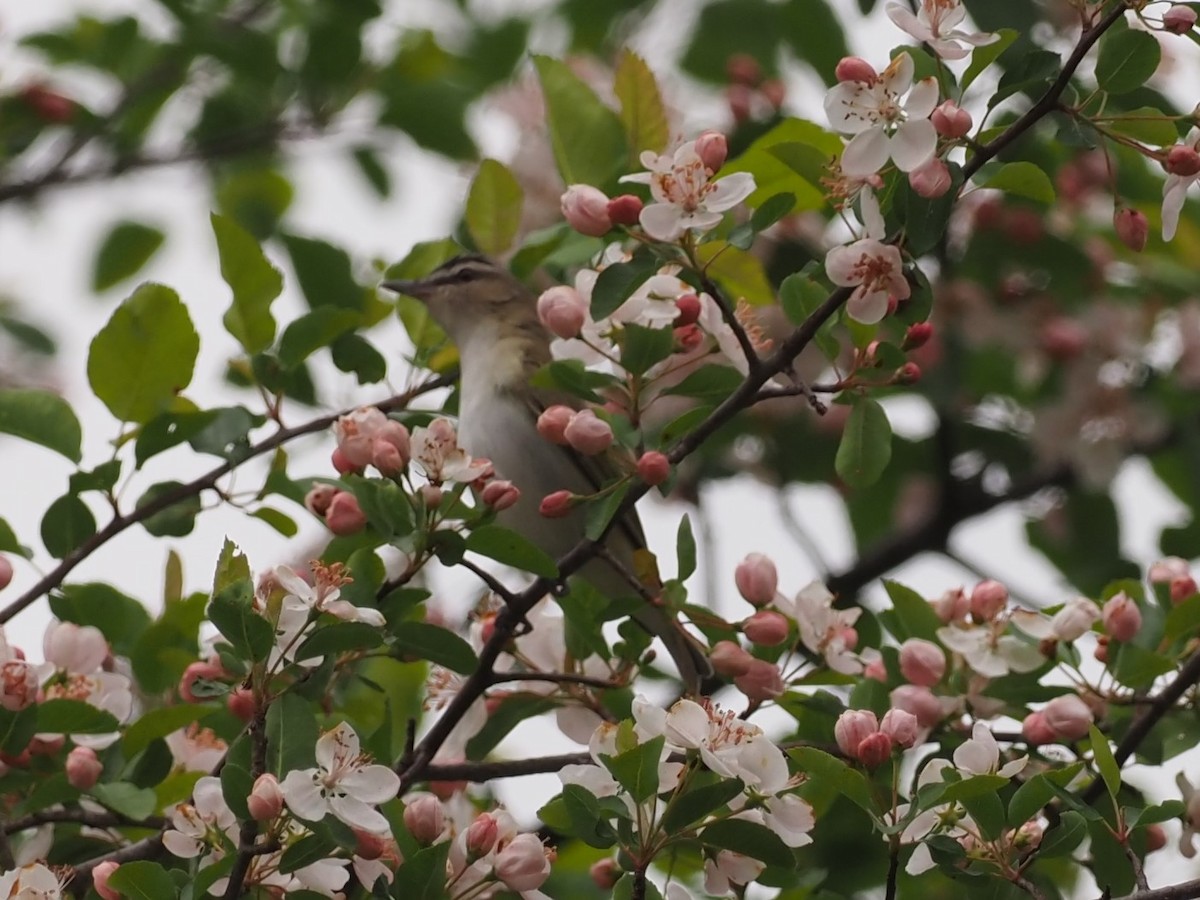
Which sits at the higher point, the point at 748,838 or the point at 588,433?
the point at 588,433

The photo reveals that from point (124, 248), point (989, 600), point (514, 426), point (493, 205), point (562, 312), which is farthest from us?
point (124, 248)

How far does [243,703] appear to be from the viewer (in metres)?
2.71

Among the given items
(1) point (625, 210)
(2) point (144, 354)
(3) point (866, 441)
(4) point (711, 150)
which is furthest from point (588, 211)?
(2) point (144, 354)

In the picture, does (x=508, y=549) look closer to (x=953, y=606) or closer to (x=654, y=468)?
(x=654, y=468)

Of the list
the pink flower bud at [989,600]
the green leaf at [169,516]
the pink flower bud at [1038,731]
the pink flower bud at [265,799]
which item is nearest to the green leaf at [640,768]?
the pink flower bud at [265,799]

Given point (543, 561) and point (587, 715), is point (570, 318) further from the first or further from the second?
point (587, 715)

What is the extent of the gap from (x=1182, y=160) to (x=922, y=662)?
1.09 meters

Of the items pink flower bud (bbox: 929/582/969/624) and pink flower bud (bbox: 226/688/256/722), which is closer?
pink flower bud (bbox: 226/688/256/722)

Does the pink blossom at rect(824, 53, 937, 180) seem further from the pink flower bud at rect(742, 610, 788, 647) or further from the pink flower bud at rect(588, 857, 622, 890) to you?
the pink flower bud at rect(588, 857, 622, 890)

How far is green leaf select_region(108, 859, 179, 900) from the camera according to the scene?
2371 mm

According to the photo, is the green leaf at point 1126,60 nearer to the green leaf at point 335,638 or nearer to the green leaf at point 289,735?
the green leaf at point 335,638

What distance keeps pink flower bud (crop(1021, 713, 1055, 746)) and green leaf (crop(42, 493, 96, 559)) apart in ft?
6.05

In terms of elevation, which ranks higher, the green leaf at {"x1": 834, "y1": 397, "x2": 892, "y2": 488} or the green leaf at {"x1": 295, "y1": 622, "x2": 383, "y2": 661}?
the green leaf at {"x1": 295, "y1": 622, "x2": 383, "y2": 661}

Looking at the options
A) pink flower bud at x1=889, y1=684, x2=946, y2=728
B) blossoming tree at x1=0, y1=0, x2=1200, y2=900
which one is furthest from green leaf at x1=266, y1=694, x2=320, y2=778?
pink flower bud at x1=889, y1=684, x2=946, y2=728
